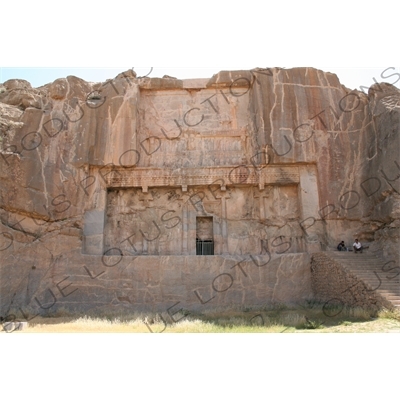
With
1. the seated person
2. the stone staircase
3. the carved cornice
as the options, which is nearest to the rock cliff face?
the carved cornice

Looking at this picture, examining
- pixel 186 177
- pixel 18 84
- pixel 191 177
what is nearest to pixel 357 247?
pixel 191 177

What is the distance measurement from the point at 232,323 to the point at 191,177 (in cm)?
830

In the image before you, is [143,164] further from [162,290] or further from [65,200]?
[162,290]

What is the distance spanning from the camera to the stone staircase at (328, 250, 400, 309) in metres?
12.3

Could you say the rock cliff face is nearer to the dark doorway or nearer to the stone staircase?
the dark doorway

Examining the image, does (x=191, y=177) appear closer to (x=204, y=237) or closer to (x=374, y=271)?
(x=204, y=237)

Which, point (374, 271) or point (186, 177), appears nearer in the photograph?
point (374, 271)

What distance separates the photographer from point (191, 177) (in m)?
18.8

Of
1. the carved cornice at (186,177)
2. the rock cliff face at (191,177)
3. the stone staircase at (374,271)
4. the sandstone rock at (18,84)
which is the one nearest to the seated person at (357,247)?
the stone staircase at (374,271)

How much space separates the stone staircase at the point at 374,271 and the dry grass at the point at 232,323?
35.0 inches

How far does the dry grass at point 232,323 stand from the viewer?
10844mm

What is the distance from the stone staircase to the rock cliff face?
1196 mm

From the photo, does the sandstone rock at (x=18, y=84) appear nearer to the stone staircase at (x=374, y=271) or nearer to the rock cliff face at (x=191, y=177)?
the rock cliff face at (x=191, y=177)

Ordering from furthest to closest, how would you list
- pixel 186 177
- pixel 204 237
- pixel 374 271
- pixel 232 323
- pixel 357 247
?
pixel 204 237
pixel 186 177
pixel 357 247
pixel 374 271
pixel 232 323
